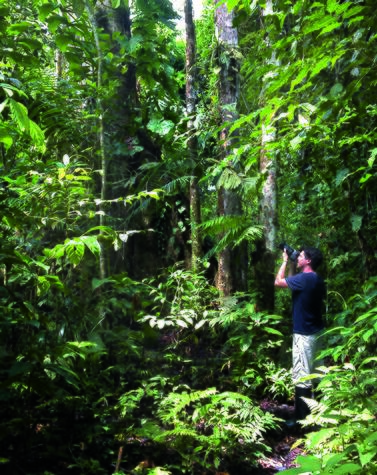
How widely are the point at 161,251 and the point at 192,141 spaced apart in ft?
6.22

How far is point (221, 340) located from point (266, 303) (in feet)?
3.43

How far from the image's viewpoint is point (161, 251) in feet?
24.5

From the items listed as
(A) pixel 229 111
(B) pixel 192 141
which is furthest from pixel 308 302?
(B) pixel 192 141

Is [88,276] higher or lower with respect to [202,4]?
lower

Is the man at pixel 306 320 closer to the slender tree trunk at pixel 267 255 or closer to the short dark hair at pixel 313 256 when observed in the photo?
the short dark hair at pixel 313 256

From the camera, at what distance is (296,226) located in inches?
303

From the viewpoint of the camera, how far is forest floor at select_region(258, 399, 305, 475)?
150 inches

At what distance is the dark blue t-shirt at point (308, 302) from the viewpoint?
4.94 m

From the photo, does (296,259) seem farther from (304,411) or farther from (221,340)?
(304,411)

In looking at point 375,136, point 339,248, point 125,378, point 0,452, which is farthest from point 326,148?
point 0,452

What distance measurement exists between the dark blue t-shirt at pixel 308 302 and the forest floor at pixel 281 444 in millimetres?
915

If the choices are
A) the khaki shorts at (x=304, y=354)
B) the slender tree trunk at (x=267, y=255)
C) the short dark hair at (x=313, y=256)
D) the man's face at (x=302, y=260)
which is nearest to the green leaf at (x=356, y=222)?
the short dark hair at (x=313, y=256)

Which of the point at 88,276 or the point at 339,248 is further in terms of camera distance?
the point at 339,248

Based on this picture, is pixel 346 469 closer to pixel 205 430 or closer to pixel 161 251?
pixel 205 430
